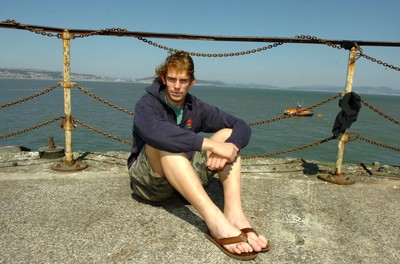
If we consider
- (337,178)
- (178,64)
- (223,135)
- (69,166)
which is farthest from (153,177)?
(337,178)

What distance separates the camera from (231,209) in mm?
2582

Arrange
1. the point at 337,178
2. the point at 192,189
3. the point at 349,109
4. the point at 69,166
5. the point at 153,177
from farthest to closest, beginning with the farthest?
the point at 69,166
the point at 337,178
the point at 349,109
the point at 153,177
the point at 192,189

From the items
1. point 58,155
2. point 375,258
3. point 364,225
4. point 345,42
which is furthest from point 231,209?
point 58,155

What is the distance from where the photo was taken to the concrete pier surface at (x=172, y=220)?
2.30 metres

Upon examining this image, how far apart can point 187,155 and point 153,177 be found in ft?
1.09

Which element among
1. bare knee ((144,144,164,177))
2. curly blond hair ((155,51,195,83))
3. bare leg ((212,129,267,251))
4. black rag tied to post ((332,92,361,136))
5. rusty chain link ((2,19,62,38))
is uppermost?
rusty chain link ((2,19,62,38))

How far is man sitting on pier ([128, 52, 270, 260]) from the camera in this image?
2393 mm

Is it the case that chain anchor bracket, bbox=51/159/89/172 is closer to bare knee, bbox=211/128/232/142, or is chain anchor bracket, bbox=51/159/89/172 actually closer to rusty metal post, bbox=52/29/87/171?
rusty metal post, bbox=52/29/87/171

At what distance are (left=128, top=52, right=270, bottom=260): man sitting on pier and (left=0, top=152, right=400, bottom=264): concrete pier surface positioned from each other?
0.17 meters

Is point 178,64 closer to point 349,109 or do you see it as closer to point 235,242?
point 235,242

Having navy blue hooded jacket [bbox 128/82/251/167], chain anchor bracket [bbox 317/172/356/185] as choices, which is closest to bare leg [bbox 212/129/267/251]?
navy blue hooded jacket [bbox 128/82/251/167]

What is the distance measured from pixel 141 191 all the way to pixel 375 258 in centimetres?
193

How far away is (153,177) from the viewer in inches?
105

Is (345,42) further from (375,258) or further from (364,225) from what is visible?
(375,258)
